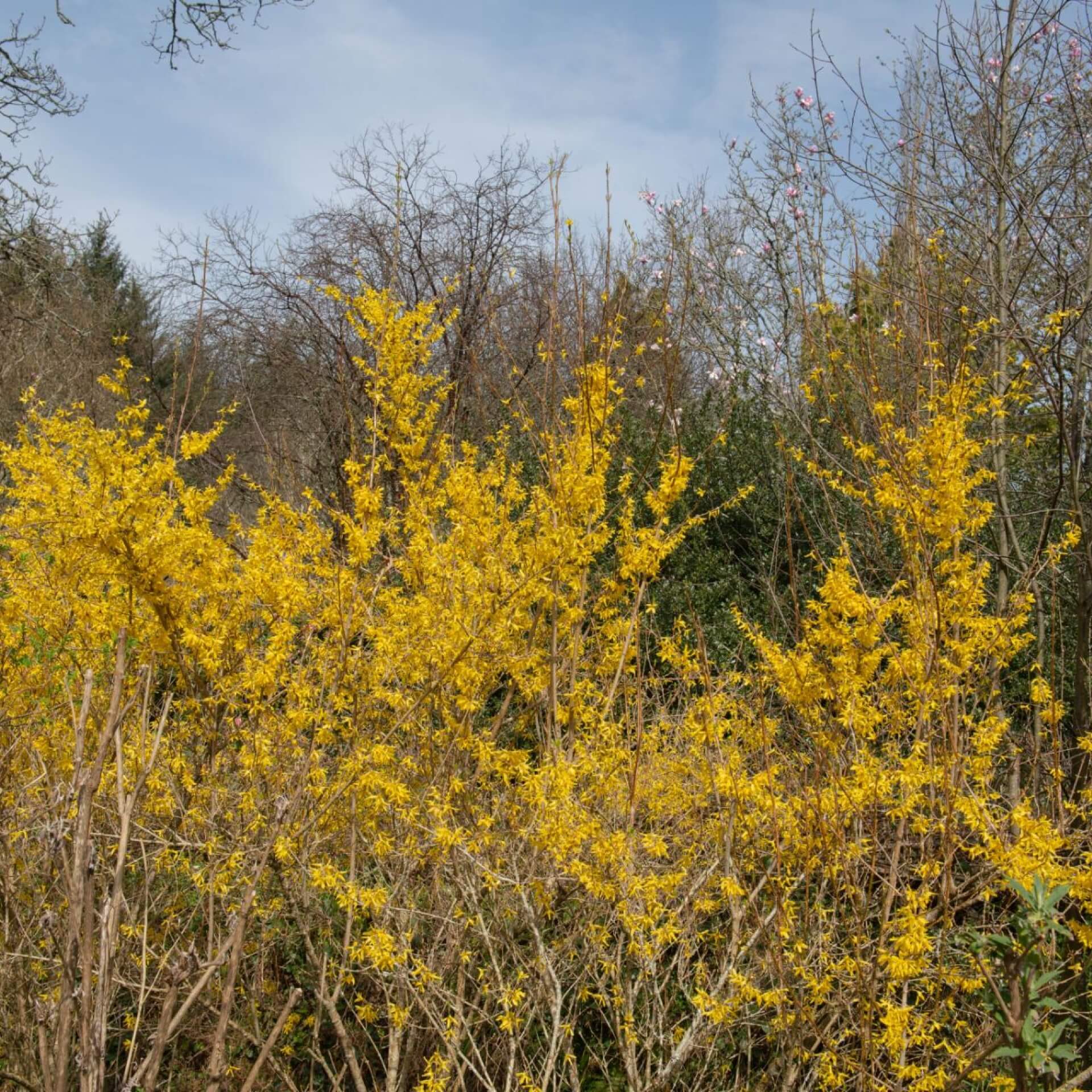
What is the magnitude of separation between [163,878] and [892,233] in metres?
4.55

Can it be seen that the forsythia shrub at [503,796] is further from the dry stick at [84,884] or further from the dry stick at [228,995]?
the dry stick at [84,884]

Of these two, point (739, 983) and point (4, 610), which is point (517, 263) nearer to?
point (4, 610)

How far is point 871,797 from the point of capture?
2.78 m

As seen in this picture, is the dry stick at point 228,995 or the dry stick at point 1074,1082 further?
the dry stick at point 1074,1082

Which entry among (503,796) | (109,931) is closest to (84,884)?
(109,931)

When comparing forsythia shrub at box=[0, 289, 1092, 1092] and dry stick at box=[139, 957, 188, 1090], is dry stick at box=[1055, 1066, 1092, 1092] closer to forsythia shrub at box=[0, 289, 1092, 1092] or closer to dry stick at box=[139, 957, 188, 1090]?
forsythia shrub at box=[0, 289, 1092, 1092]

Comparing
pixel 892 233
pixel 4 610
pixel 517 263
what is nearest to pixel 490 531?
pixel 4 610

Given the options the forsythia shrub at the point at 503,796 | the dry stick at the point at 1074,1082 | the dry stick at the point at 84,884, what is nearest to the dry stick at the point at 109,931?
the dry stick at the point at 84,884

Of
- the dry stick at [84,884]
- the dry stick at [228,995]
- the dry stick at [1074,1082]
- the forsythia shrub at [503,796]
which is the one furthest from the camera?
the forsythia shrub at [503,796]

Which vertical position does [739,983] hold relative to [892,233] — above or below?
below

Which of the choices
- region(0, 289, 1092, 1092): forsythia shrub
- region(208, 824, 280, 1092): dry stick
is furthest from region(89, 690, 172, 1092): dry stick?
region(0, 289, 1092, 1092): forsythia shrub

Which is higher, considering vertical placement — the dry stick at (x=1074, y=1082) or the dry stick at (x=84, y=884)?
the dry stick at (x=84, y=884)

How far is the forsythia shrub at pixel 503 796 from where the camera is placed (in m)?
2.64

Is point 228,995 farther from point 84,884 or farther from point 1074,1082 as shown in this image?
point 1074,1082
